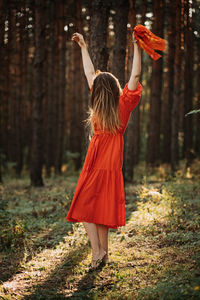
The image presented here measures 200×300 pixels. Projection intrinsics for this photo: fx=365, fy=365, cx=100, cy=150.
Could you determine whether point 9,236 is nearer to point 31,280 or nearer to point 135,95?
point 31,280

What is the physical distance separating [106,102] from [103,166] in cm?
82

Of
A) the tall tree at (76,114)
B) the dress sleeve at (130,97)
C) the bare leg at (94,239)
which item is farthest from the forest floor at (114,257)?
the tall tree at (76,114)

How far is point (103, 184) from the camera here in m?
4.70

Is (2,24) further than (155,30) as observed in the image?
No

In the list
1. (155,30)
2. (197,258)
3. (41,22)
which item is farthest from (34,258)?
(155,30)

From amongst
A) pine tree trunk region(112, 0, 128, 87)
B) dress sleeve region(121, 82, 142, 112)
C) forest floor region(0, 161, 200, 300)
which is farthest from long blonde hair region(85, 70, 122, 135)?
pine tree trunk region(112, 0, 128, 87)

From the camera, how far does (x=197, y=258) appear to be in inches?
178

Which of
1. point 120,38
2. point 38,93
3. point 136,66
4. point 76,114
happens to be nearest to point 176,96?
point 120,38

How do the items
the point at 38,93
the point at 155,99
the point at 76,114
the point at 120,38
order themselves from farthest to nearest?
the point at 76,114
the point at 155,99
the point at 38,93
the point at 120,38

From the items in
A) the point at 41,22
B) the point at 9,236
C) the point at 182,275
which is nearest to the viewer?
the point at 182,275

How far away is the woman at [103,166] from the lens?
460 cm

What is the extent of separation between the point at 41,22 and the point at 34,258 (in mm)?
9461

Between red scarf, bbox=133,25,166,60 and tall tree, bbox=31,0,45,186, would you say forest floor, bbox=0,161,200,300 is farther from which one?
tall tree, bbox=31,0,45,186

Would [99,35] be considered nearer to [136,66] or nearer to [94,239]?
[136,66]
